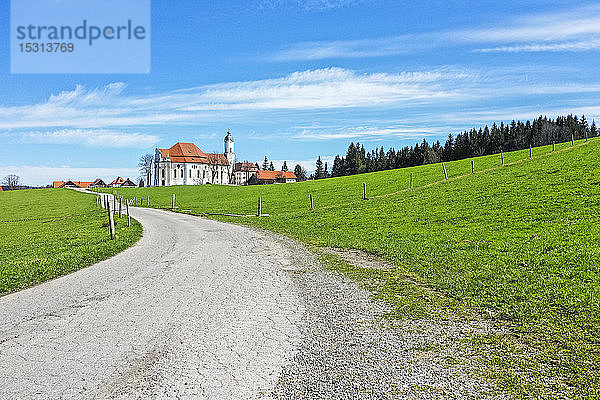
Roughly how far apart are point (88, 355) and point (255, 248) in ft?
36.5

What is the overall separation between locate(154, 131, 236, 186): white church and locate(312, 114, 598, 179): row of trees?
55340 millimetres

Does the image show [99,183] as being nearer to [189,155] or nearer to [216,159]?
[189,155]

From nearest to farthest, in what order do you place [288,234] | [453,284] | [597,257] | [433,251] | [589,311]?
[589,311] < [453,284] < [597,257] < [433,251] < [288,234]

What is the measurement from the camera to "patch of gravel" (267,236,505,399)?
4648 millimetres

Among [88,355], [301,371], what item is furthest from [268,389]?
[88,355]

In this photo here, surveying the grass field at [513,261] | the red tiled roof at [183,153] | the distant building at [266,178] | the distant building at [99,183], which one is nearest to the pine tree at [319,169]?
the distant building at [266,178]

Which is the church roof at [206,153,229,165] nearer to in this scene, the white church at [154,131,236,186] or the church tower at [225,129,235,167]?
the white church at [154,131,236,186]

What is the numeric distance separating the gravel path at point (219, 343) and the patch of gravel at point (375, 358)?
16mm

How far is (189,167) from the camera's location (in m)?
165

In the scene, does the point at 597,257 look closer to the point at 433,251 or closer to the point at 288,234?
the point at 433,251

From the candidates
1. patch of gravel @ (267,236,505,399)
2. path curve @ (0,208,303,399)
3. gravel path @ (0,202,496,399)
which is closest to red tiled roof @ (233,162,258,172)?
path curve @ (0,208,303,399)

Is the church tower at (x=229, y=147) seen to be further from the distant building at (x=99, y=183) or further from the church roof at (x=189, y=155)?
the distant building at (x=99, y=183)

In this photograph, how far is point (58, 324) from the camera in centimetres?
724

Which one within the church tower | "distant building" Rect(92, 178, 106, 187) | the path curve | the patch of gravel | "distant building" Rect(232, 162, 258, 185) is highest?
the church tower
